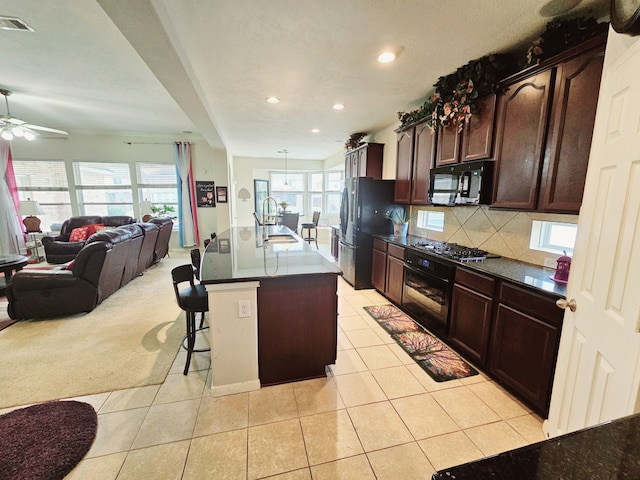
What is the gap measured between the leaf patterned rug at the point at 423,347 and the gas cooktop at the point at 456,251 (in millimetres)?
920

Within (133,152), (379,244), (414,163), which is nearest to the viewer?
(414,163)

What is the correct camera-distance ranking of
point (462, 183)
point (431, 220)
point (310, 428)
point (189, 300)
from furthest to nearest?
point (431, 220) → point (462, 183) → point (189, 300) → point (310, 428)

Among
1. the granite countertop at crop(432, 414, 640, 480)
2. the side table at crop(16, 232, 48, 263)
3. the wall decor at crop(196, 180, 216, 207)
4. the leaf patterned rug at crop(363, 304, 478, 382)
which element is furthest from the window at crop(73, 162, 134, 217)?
the granite countertop at crop(432, 414, 640, 480)

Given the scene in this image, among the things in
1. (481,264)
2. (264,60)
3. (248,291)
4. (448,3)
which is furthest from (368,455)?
(264,60)

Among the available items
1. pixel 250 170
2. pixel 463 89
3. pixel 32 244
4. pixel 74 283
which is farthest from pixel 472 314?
pixel 32 244

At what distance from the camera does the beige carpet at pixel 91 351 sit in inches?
82.6

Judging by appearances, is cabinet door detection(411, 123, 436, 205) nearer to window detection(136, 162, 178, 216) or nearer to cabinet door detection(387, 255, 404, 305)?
cabinet door detection(387, 255, 404, 305)

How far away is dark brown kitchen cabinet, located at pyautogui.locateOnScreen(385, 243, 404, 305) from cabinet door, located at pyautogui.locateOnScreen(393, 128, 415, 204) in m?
0.75

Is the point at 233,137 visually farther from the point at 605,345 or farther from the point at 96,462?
the point at 605,345

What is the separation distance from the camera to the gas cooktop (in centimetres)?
253

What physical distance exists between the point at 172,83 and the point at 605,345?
3609mm

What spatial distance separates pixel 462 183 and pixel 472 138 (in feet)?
1.41

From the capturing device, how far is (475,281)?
7.47 feet

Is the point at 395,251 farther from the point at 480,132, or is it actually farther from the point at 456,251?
the point at 480,132
